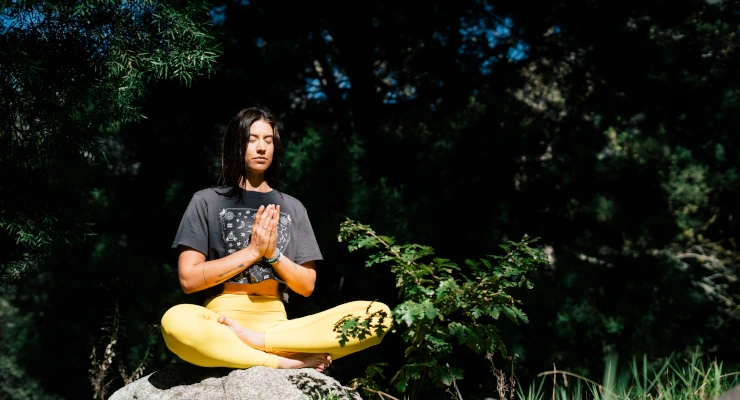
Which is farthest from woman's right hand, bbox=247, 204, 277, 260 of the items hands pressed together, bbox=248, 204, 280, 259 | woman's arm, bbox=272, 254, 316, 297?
woman's arm, bbox=272, 254, 316, 297

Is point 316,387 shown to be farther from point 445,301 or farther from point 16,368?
point 16,368

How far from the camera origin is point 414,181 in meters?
5.78

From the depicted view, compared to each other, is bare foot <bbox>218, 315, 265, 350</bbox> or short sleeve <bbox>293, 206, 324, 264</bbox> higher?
short sleeve <bbox>293, 206, 324, 264</bbox>

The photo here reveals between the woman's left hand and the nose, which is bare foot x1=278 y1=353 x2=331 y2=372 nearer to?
the woman's left hand

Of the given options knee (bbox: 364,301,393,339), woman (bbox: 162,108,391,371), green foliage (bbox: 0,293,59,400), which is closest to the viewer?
knee (bbox: 364,301,393,339)

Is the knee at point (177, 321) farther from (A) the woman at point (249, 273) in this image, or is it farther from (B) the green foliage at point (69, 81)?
(B) the green foliage at point (69, 81)

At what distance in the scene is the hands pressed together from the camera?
9.62ft

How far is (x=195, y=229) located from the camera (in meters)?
3.11

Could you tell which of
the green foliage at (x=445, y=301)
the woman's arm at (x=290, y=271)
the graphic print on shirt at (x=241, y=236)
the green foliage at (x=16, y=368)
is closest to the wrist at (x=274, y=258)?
the woman's arm at (x=290, y=271)

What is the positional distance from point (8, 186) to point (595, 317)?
16.1 feet

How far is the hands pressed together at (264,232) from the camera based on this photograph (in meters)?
2.93

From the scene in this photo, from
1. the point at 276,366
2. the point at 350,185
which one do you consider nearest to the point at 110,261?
the point at 350,185

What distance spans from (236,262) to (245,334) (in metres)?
0.35

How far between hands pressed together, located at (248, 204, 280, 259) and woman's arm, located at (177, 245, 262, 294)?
31mm
